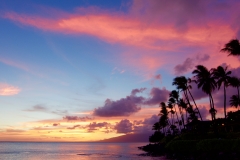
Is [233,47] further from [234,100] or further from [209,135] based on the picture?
[234,100]

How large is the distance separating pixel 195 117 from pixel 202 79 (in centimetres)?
4258

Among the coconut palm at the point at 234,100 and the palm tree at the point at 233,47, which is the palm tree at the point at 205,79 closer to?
the palm tree at the point at 233,47

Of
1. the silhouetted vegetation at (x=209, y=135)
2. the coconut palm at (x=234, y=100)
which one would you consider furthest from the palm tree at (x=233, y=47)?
the coconut palm at (x=234, y=100)

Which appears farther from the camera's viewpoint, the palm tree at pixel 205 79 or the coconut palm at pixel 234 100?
the coconut palm at pixel 234 100

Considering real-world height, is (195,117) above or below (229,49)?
below

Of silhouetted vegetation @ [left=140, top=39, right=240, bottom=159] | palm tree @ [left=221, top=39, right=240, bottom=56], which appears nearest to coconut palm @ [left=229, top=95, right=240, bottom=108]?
silhouetted vegetation @ [left=140, top=39, right=240, bottom=159]

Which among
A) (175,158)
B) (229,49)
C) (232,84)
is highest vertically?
(229,49)

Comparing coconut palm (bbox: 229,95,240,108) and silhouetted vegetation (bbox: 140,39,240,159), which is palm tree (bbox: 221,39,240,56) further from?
coconut palm (bbox: 229,95,240,108)

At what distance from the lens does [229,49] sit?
41781mm

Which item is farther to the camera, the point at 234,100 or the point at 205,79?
the point at 234,100

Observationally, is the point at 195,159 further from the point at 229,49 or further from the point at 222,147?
the point at 229,49

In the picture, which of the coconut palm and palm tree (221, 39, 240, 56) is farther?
the coconut palm

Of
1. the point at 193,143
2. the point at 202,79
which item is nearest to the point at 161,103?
the point at 202,79

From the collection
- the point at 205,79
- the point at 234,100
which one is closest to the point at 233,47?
the point at 205,79
